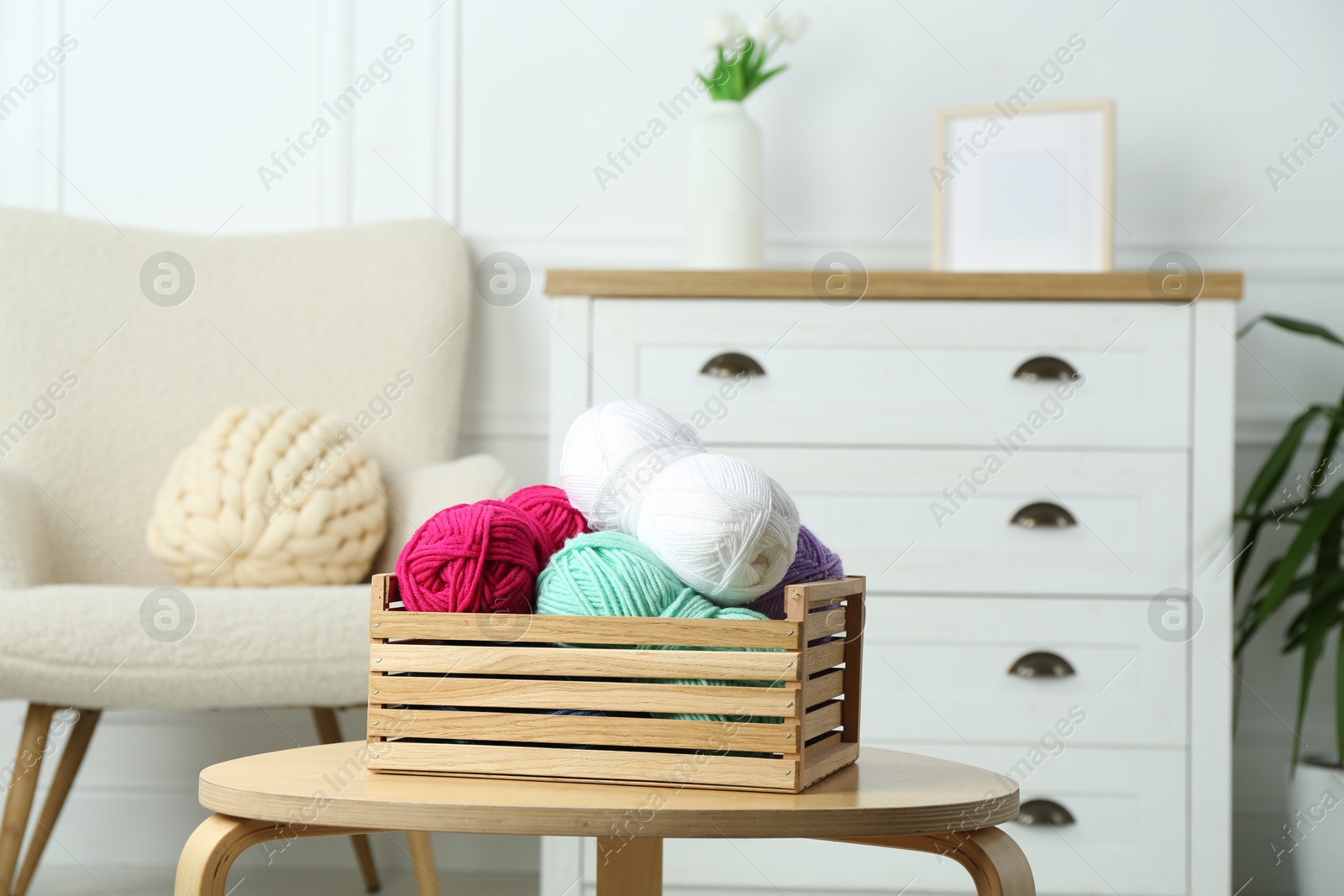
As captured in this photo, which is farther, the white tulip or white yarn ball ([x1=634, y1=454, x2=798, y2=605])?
the white tulip

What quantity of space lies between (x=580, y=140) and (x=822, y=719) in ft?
4.68

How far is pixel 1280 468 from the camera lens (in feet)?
4.79

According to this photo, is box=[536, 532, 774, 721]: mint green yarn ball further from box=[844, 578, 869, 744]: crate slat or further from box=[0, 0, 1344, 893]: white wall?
box=[0, 0, 1344, 893]: white wall

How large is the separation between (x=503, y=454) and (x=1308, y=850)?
51.1 inches

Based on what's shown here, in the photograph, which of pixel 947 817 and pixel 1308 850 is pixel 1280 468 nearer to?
pixel 1308 850

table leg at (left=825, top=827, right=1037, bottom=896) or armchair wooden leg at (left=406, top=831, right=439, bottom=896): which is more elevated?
armchair wooden leg at (left=406, top=831, right=439, bottom=896)

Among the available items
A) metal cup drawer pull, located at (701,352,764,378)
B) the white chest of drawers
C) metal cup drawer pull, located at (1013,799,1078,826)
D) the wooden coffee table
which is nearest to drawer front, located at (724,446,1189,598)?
the white chest of drawers

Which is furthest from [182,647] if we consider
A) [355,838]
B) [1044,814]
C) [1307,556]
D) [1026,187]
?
[1307,556]

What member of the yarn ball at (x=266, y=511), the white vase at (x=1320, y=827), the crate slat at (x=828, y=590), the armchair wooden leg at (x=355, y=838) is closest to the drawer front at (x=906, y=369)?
the yarn ball at (x=266, y=511)

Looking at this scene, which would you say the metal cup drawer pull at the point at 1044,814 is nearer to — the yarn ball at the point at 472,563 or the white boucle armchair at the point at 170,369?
the white boucle armchair at the point at 170,369

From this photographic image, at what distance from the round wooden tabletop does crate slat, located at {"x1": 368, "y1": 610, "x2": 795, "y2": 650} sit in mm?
69

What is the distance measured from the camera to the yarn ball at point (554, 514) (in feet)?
2.02

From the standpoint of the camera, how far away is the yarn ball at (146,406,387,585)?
137cm

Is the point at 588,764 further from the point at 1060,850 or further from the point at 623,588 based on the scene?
the point at 1060,850
